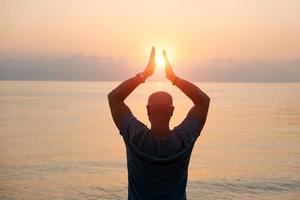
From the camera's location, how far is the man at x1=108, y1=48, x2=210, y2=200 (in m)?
4.15

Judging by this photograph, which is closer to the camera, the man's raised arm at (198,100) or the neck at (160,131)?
the neck at (160,131)

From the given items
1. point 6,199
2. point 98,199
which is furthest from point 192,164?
point 6,199

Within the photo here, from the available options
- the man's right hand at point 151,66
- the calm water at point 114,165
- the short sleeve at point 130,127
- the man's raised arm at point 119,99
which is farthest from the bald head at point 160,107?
the calm water at point 114,165

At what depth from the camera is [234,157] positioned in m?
35.4

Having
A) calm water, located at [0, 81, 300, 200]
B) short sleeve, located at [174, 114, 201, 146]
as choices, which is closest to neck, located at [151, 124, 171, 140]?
short sleeve, located at [174, 114, 201, 146]

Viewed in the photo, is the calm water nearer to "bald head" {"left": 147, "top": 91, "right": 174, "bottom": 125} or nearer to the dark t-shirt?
the dark t-shirt

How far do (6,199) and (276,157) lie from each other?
21.8 m

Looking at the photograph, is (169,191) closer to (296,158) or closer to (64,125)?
(296,158)

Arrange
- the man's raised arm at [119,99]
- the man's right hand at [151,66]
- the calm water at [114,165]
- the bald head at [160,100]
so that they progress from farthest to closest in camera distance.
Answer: the calm water at [114,165]
the man's right hand at [151,66]
the man's raised arm at [119,99]
the bald head at [160,100]

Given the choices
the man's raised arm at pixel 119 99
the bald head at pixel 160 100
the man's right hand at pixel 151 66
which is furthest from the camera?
the man's right hand at pixel 151 66

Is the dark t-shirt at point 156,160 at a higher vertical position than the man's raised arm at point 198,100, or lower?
lower

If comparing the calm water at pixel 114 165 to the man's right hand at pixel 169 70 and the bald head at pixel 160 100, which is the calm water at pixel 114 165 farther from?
the bald head at pixel 160 100

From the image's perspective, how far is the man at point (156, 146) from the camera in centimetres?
415

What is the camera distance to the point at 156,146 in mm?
4145
